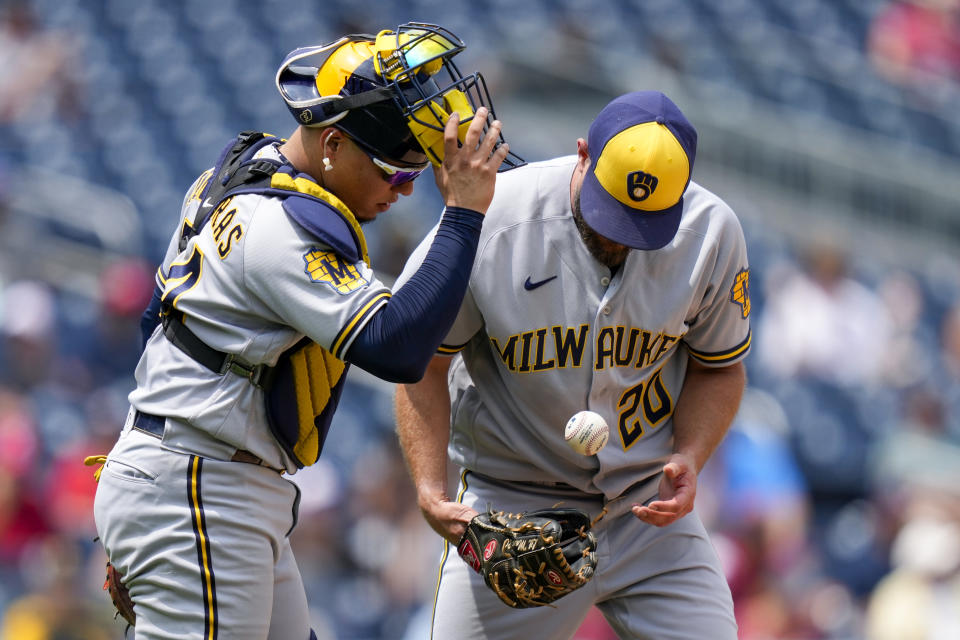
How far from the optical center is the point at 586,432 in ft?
9.59

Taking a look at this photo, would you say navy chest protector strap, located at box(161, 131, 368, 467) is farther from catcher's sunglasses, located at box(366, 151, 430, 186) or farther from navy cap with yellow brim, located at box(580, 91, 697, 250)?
navy cap with yellow brim, located at box(580, 91, 697, 250)

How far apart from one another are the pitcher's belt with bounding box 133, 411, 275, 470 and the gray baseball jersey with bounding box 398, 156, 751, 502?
0.57 m

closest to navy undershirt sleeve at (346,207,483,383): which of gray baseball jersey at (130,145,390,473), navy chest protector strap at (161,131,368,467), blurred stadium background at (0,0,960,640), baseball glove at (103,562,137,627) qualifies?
gray baseball jersey at (130,145,390,473)

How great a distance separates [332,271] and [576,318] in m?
0.72

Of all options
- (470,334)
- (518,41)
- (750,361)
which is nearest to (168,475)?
(470,334)

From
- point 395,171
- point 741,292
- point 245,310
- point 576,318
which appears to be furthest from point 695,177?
point 245,310

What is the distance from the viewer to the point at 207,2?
11250mm

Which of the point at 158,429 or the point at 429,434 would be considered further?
the point at 429,434

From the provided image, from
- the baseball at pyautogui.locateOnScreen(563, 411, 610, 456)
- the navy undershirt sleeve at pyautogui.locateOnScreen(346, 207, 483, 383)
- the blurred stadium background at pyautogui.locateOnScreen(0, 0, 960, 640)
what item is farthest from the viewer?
the blurred stadium background at pyautogui.locateOnScreen(0, 0, 960, 640)

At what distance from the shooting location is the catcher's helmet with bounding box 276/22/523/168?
2.69 m

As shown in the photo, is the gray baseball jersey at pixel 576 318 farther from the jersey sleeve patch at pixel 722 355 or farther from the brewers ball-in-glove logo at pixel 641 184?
the brewers ball-in-glove logo at pixel 641 184

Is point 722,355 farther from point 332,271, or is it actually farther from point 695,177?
point 695,177

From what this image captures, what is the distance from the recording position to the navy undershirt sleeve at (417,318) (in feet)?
8.33

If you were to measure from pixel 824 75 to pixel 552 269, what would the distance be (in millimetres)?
8909
